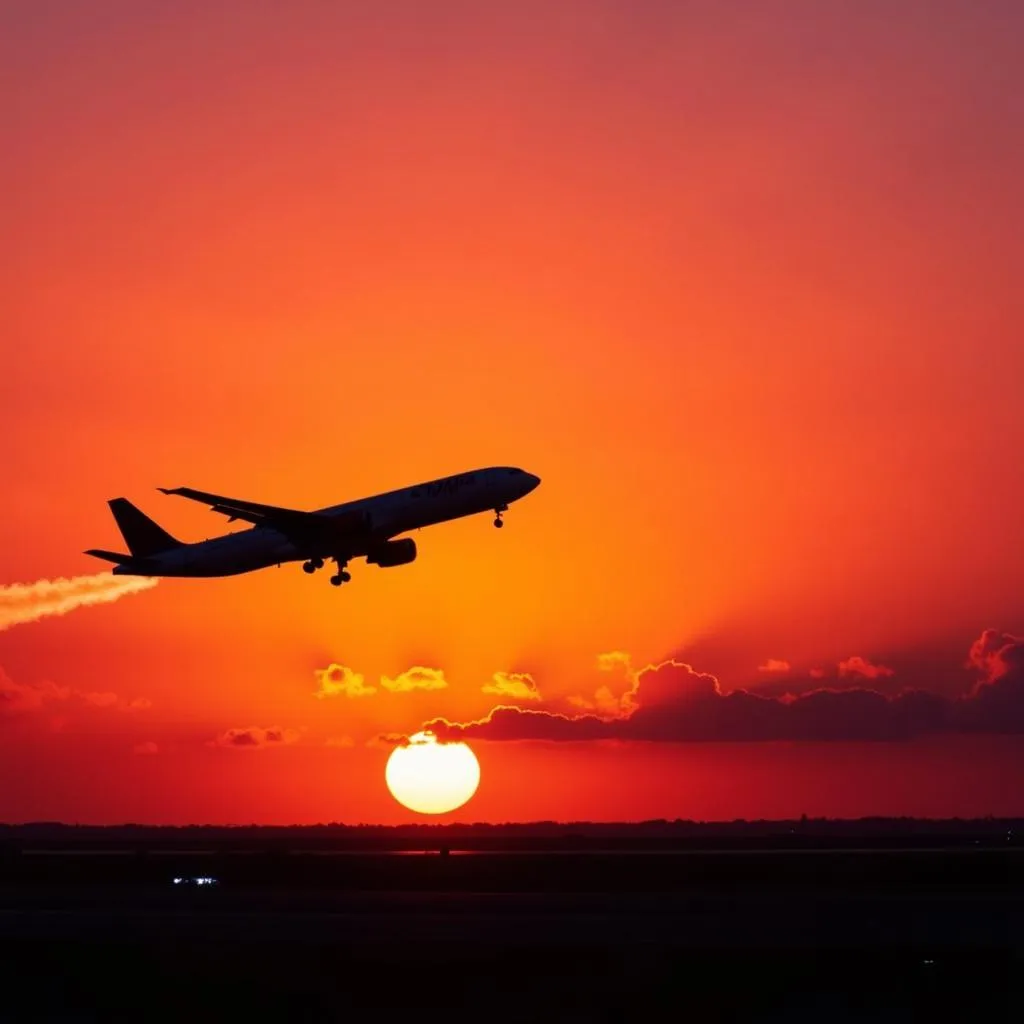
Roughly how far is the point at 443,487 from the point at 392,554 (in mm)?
11859

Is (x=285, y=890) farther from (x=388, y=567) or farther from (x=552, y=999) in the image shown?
(x=388, y=567)

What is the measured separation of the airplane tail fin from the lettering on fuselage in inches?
1076

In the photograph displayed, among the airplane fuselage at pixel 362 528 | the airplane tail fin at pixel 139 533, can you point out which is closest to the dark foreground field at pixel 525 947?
the airplane fuselage at pixel 362 528

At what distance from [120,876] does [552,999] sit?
4653cm

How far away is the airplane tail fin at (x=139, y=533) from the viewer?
115562 mm

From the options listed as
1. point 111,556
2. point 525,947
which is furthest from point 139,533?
point 525,947

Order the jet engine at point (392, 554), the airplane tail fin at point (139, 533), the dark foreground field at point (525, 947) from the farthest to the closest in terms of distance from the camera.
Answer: the airplane tail fin at point (139, 533) → the jet engine at point (392, 554) → the dark foreground field at point (525, 947)

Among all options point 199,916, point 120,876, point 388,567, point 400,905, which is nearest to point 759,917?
→ point 400,905

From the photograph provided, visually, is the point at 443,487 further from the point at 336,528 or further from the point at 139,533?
the point at 139,533

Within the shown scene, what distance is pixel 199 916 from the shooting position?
53.6 m

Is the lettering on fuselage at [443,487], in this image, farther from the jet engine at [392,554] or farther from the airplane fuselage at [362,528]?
the jet engine at [392,554]

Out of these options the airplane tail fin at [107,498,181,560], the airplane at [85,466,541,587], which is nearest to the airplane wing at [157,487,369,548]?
the airplane at [85,466,541,587]

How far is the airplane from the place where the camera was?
308 feet

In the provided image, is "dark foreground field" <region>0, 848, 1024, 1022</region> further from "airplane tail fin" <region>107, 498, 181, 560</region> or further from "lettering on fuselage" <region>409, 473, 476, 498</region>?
"airplane tail fin" <region>107, 498, 181, 560</region>
